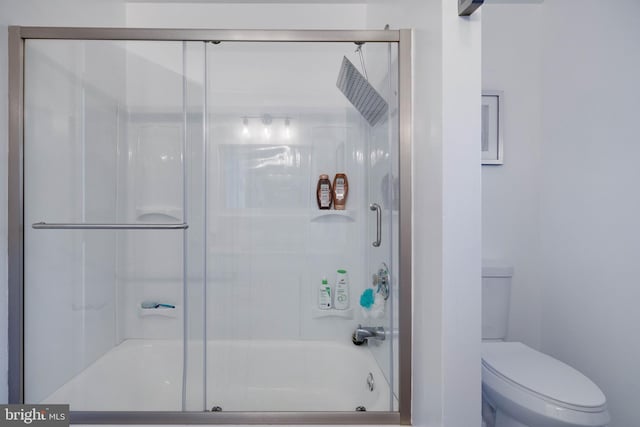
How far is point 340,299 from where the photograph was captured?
1.65 meters

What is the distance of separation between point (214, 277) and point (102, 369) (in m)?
0.62

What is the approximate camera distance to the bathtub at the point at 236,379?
4.33 ft

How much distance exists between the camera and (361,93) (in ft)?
5.06

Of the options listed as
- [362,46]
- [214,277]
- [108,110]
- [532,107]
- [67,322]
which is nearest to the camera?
[362,46]

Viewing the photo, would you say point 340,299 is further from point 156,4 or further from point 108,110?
point 156,4

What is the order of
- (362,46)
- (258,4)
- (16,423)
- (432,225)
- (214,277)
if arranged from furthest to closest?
1. (258,4)
2. (214,277)
3. (362,46)
4. (16,423)
5. (432,225)

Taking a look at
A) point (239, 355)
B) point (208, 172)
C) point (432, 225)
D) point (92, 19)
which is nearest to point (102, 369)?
point (239, 355)

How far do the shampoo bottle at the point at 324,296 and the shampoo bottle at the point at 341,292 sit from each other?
31mm

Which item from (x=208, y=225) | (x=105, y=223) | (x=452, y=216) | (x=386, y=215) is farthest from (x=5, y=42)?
(x=452, y=216)

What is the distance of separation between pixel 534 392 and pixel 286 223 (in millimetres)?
1188

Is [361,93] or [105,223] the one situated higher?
[361,93]

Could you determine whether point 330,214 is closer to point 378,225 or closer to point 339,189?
point 339,189

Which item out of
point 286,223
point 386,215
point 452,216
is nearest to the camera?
point 452,216

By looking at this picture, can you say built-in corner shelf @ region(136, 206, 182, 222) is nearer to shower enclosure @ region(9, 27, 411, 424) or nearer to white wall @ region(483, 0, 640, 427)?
shower enclosure @ region(9, 27, 411, 424)
